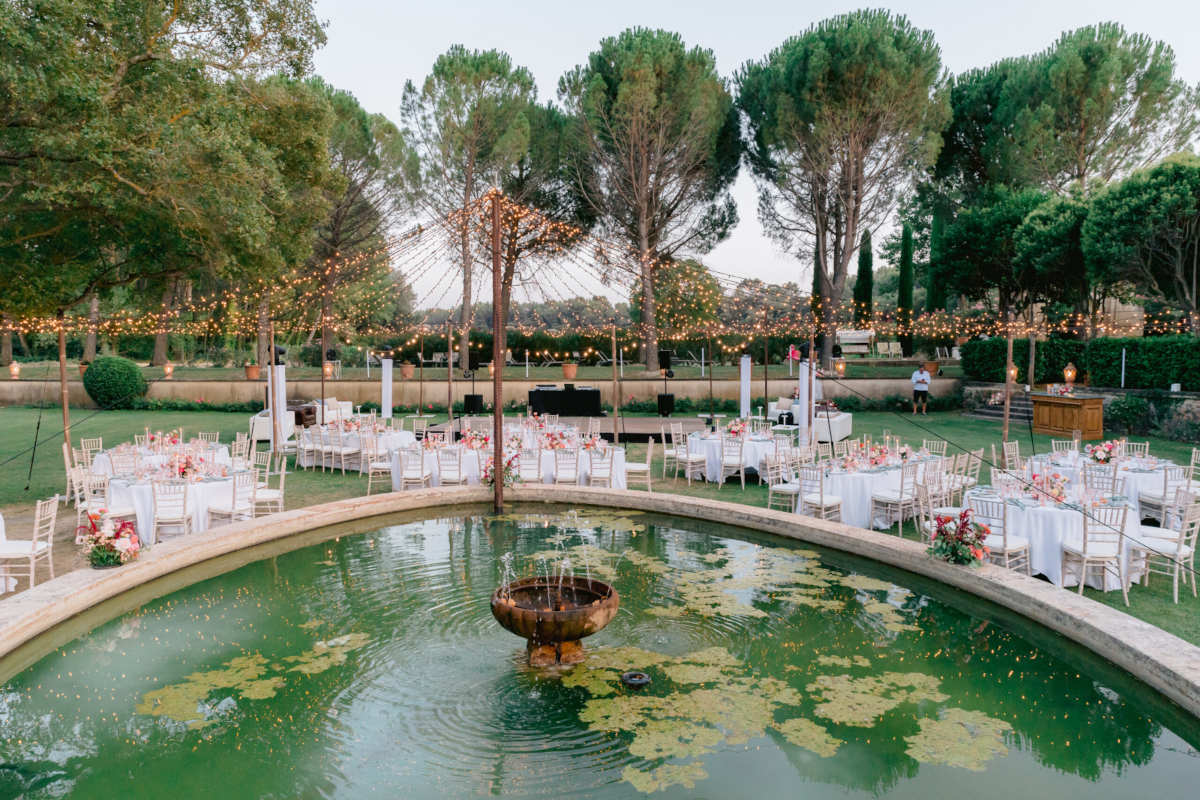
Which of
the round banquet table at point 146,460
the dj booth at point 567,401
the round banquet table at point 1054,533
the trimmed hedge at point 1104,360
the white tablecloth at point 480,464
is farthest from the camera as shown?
the dj booth at point 567,401

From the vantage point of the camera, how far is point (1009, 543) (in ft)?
22.8

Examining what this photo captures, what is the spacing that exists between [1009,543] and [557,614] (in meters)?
4.39

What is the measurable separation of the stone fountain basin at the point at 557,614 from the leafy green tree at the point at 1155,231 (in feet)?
62.3

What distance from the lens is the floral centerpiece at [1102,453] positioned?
953cm

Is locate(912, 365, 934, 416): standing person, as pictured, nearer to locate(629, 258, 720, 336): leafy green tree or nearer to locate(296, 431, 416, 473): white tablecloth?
locate(629, 258, 720, 336): leafy green tree

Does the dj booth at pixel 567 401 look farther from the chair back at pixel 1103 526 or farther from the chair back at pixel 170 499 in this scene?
the chair back at pixel 1103 526

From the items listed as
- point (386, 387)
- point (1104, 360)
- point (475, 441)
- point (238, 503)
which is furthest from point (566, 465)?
point (1104, 360)

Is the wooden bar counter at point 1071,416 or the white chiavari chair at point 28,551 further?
the wooden bar counter at point 1071,416

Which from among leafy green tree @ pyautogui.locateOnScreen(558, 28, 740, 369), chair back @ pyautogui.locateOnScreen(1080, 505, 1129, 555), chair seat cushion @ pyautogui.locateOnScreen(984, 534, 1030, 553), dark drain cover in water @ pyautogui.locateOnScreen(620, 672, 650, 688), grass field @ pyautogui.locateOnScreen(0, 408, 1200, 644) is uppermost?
leafy green tree @ pyautogui.locateOnScreen(558, 28, 740, 369)

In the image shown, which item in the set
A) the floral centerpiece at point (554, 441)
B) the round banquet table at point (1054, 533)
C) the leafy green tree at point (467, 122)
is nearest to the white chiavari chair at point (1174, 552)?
the round banquet table at point (1054, 533)

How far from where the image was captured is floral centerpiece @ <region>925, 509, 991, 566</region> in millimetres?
6637

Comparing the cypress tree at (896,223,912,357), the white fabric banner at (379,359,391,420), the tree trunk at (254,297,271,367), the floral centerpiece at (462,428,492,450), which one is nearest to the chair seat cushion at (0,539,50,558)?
the floral centerpiece at (462,428,492,450)

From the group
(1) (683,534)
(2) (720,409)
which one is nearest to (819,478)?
(1) (683,534)

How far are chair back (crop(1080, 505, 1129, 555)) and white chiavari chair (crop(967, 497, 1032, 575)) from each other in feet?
1.70
